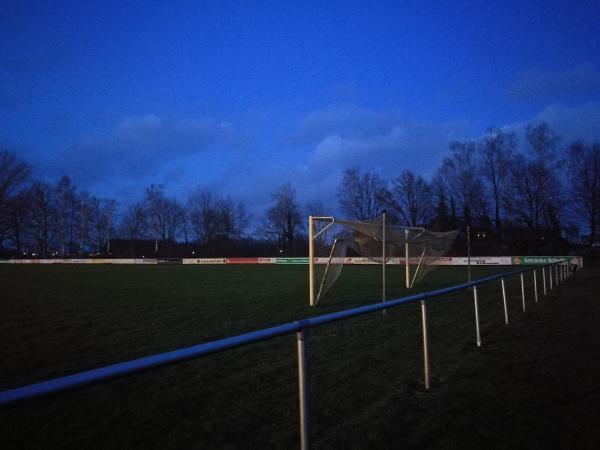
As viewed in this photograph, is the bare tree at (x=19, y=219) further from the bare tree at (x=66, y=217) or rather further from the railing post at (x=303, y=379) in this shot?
the railing post at (x=303, y=379)

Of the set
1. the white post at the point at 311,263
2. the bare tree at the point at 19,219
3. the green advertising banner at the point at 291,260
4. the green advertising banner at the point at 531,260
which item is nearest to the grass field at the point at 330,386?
the white post at the point at 311,263

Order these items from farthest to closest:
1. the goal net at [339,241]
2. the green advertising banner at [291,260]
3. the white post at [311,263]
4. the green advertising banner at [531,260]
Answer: the green advertising banner at [291,260] < the green advertising banner at [531,260] < the white post at [311,263] < the goal net at [339,241]

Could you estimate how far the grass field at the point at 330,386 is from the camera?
130 inches

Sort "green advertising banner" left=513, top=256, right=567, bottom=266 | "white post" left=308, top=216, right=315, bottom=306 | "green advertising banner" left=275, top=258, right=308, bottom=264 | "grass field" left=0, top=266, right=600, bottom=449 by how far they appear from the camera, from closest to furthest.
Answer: "grass field" left=0, top=266, right=600, bottom=449 < "white post" left=308, top=216, right=315, bottom=306 < "green advertising banner" left=513, top=256, right=567, bottom=266 < "green advertising banner" left=275, top=258, right=308, bottom=264

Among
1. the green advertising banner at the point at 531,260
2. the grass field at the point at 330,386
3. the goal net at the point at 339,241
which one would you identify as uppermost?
the goal net at the point at 339,241

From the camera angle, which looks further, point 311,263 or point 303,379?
point 311,263

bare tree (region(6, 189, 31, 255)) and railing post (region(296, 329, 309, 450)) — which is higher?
bare tree (region(6, 189, 31, 255))

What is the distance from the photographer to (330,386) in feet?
14.8

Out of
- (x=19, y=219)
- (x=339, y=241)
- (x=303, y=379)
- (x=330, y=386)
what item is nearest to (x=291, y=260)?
(x=339, y=241)

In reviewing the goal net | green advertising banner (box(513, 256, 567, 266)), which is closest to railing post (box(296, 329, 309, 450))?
the goal net

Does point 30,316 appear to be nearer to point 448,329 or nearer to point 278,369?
point 278,369

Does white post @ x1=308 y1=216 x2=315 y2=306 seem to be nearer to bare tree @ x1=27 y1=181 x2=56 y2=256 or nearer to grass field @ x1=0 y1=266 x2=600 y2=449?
grass field @ x1=0 y1=266 x2=600 y2=449

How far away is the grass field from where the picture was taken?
10.8 ft

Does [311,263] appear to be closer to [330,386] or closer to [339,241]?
[339,241]
